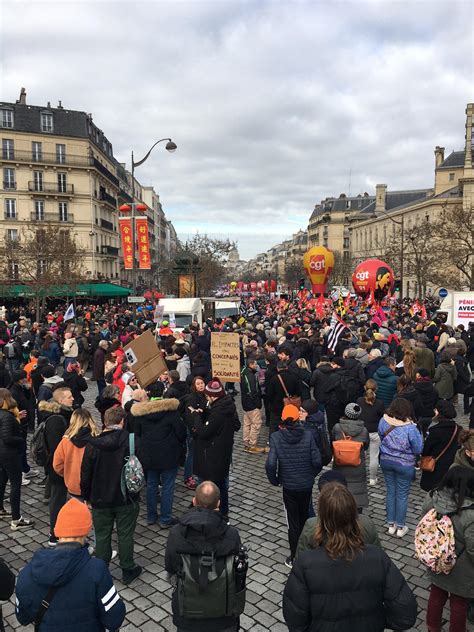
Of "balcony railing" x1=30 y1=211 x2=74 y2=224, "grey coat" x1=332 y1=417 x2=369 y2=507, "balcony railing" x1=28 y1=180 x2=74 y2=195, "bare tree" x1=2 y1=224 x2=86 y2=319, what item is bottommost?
"grey coat" x1=332 y1=417 x2=369 y2=507

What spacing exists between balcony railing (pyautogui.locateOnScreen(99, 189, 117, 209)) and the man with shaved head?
4701 centimetres

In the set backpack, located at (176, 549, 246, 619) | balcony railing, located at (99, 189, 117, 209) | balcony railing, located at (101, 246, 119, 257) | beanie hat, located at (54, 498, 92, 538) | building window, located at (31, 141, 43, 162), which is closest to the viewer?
beanie hat, located at (54, 498, 92, 538)

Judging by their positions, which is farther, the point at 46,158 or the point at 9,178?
the point at 46,158

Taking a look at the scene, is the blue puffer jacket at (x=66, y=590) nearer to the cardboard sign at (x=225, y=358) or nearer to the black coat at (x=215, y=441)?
the black coat at (x=215, y=441)

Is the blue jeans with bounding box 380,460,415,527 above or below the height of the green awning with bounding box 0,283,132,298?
below

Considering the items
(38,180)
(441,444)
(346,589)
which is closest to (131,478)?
(346,589)

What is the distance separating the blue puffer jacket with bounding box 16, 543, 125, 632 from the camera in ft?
8.19

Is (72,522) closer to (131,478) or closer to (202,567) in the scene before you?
(202,567)

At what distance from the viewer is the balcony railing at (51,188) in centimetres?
4084

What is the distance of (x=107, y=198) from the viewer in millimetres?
48531

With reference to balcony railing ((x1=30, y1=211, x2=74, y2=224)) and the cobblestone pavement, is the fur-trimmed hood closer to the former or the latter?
the cobblestone pavement

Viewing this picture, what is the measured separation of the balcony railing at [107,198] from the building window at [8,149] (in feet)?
28.2

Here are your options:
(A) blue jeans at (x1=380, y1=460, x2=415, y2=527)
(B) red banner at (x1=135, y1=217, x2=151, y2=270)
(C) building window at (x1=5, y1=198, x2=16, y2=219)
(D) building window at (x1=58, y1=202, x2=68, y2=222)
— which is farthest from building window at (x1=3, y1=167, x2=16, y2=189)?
(A) blue jeans at (x1=380, y1=460, x2=415, y2=527)

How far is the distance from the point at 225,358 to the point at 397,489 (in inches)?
163
